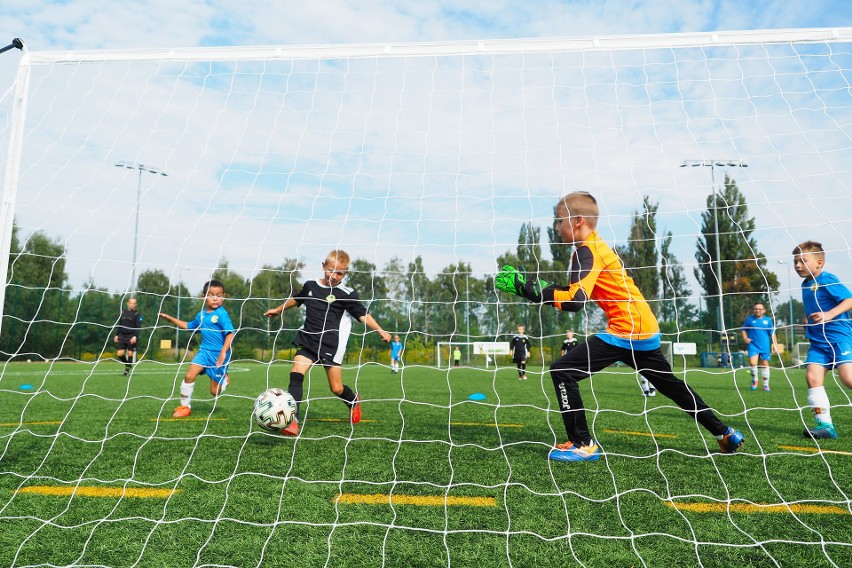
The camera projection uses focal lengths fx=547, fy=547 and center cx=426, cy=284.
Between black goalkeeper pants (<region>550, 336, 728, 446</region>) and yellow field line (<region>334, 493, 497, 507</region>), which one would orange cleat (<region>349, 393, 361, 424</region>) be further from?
yellow field line (<region>334, 493, 497, 507</region>)

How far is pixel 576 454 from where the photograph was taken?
3.73 m

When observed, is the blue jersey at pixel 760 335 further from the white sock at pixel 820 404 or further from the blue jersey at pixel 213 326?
the blue jersey at pixel 213 326

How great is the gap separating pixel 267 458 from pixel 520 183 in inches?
113

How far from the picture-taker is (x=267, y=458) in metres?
3.85

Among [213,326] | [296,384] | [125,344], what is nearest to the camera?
[296,384]

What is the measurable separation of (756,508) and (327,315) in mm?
3520

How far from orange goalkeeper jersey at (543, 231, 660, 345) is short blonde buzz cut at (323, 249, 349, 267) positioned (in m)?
2.00

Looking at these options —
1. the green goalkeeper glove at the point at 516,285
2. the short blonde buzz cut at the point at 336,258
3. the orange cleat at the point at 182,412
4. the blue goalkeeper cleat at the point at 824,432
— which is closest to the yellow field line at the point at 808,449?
the blue goalkeeper cleat at the point at 824,432

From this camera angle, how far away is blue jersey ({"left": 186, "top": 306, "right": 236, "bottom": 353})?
20.1 ft

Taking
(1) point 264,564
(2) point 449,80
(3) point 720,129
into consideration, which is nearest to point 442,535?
(1) point 264,564

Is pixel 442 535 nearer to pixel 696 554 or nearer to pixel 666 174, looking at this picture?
pixel 696 554

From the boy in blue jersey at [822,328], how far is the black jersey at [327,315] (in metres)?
3.70

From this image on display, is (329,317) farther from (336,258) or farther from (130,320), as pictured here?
(130,320)

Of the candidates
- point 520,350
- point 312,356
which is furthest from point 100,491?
point 520,350
